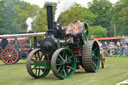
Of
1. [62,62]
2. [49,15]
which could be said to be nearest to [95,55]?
[62,62]

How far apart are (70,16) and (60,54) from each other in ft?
62.5

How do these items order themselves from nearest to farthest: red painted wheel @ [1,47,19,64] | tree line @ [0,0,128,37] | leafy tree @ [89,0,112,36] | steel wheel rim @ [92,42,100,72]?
steel wheel rim @ [92,42,100,72]
red painted wheel @ [1,47,19,64]
tree line @ [0,0,128,37]
leafy tree @ [89,0,112,36]

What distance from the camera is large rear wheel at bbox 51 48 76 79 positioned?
748 cm

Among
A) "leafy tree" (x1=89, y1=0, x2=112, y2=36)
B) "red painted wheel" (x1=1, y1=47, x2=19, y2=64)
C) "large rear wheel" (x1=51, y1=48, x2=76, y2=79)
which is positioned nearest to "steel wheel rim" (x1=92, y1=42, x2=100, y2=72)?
"large rear wheel" (x1=51, y1=48, x2=76, y2=79)

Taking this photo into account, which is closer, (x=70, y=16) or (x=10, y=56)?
(x=10, y=56)

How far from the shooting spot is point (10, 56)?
15836 millimetres

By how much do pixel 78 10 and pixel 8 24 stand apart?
808 inches

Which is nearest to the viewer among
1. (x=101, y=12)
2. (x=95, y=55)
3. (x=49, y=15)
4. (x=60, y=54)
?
(x=60, y=54)

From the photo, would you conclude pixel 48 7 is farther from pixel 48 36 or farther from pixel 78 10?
pixel 78 10

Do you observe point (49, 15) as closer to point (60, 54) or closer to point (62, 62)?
point (60, 54)

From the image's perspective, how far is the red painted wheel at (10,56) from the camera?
1575cm

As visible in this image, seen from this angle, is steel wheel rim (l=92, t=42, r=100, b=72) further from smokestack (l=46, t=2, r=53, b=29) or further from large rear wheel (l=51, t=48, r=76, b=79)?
smokestack (l=46, t=2, r=53, b=29)

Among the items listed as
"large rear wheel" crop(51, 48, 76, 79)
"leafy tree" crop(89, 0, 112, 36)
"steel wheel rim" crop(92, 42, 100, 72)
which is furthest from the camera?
"leafy tree" crop(89, 0, 112, 36)

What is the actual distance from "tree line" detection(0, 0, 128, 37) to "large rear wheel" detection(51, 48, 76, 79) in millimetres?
17370
